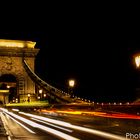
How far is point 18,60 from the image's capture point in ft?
261

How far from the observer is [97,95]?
5272cm

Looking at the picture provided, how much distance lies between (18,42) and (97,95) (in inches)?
1275

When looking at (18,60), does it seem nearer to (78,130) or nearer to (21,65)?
(21,65)

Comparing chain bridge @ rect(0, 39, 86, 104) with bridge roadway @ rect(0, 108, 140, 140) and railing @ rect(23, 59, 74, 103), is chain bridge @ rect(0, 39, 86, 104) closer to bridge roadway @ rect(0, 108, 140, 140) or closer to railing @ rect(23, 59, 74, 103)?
railing @ rect(23, 59, 74, 103)

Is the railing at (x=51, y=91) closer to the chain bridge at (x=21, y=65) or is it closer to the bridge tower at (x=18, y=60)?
the chain bridge at (x=21, y=65)

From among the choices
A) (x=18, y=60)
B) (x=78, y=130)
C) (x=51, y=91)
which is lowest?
(x=78, y=130)

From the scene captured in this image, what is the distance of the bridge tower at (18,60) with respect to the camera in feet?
258

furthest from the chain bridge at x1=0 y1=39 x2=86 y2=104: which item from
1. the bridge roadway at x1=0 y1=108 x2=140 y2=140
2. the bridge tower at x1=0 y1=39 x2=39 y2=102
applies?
the bridge roadway at x1=0 y1=108 x2=140 y2=140

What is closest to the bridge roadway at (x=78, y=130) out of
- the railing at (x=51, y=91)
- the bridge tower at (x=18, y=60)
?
the railing at (x=51, y=91)

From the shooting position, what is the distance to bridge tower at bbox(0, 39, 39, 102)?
78.6 m

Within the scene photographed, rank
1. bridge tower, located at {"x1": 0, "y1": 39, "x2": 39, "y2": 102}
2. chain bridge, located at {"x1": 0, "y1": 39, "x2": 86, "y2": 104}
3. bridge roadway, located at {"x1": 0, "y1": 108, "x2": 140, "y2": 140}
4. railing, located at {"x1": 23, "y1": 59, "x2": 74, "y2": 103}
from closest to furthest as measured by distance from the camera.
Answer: bridge roadway, located at {"x1": 0, "y1": 108, "x2": 140, "y2": 140}
railing, located at {"x1": 23, "y1": 59, "x2": 74, "y2": 103}
chain bridge, located at {"x1": 0, "y1": 39, "x2": 86, "y2": 104}
bridge tower, located at {"x1": 0, "y1": 39, "x2": 39, "y2": 102}

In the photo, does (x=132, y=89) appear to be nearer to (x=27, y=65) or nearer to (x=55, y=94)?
(x=55, y=94)

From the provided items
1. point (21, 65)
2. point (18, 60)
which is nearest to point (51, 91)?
point (21, 65)

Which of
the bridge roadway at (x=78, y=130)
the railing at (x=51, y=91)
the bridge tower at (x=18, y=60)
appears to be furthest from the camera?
the bridge tower at (x=18, y=60)
